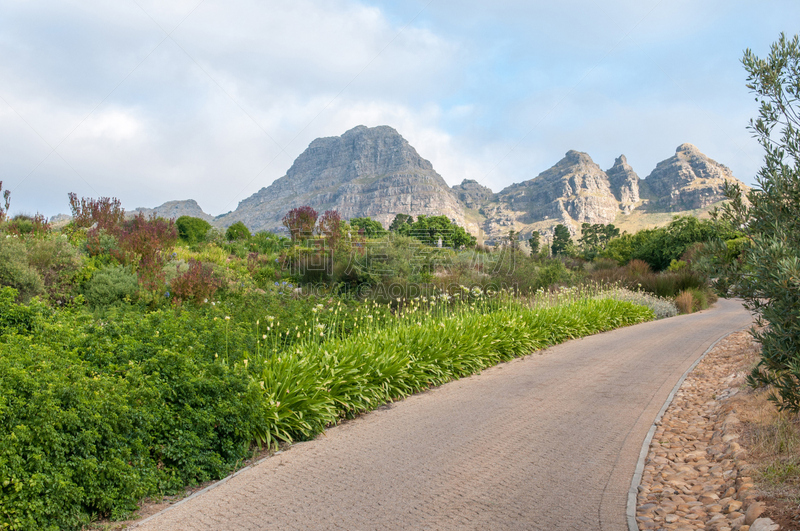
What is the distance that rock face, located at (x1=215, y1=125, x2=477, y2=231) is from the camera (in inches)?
5669

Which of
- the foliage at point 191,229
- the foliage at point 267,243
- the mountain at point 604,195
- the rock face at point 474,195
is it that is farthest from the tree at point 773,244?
the rock face at point 474,195

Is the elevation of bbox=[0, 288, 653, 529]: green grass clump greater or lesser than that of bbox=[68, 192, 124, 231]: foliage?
lesser

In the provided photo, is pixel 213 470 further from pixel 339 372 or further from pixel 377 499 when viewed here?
pixel 339 372

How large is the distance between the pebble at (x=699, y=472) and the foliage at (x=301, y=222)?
1211 centimetres

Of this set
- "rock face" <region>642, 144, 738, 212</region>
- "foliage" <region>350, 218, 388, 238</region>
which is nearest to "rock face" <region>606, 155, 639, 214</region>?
"rock face" <region>642, 144, 738, 212</region>

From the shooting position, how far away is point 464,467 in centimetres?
392

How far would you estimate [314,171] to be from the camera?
18225cm

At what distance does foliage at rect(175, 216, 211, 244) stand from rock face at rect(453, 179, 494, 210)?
159 meters

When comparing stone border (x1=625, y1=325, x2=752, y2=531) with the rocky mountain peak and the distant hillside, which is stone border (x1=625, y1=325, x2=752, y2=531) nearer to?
the distant hillside

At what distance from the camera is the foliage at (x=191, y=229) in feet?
70.1

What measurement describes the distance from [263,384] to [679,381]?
230 inches

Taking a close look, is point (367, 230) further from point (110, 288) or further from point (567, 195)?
point (567, 195)

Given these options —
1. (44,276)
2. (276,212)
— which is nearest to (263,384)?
(44,276)

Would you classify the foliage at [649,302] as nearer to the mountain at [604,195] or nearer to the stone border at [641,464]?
the stone border at [641,464]
